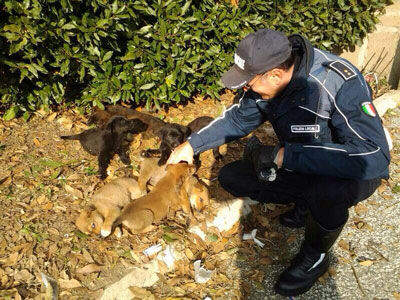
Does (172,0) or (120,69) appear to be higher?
(172,0)

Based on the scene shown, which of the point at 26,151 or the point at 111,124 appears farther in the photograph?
the point at 111,124

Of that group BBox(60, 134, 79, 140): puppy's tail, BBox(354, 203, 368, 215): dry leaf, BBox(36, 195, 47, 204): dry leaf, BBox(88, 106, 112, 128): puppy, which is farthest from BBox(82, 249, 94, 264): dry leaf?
BBox(354, 203, 368, 215): dry leaf

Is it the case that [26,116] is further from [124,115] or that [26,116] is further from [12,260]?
[12,260]

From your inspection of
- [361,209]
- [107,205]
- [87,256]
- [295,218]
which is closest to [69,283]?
[87,256]

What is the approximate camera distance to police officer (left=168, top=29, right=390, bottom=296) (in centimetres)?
276

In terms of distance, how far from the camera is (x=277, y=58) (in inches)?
109

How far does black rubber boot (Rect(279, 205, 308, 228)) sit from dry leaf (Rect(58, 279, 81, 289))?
2284 millimetres

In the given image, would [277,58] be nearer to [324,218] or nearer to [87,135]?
[324,218]

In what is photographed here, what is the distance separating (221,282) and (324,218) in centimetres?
120

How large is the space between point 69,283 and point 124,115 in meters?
2.81

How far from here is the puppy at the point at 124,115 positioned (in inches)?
204

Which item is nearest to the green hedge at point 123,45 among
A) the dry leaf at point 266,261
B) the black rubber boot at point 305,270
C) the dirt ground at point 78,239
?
the dirt ground at point 78,239

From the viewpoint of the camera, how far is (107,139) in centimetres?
468

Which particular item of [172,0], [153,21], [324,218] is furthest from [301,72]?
[153,21]
